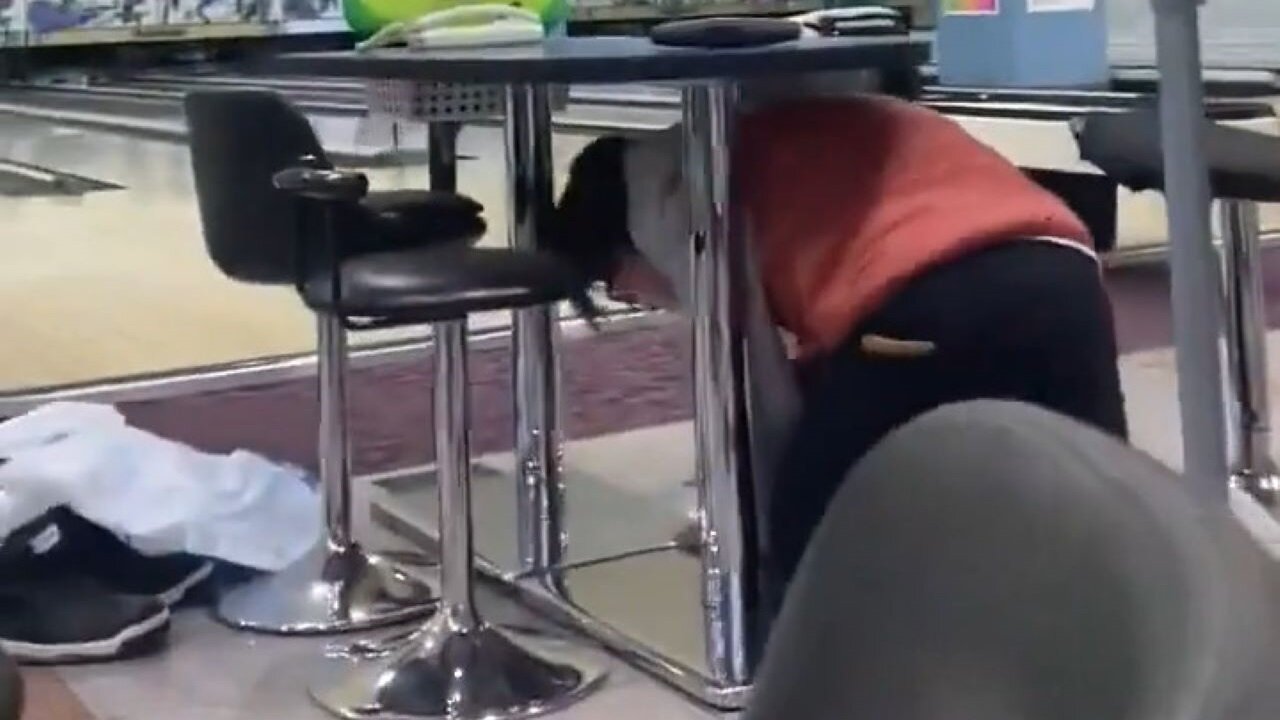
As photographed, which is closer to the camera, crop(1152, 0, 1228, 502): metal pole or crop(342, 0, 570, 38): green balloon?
crop(1152, 0, 1228, 502): metal pole

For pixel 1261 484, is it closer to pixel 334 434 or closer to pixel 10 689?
pixel 334 434

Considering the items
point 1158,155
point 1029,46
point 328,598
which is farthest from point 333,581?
point 1029,46

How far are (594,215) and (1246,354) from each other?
0.83 m

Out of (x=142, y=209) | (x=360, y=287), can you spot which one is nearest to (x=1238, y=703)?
(x=360, y=287)

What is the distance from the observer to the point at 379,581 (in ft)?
7.09

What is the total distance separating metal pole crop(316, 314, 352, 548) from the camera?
2.14 metres

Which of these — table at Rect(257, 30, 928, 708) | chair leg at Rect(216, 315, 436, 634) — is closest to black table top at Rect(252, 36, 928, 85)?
table at Rect(257, 30, 928, 708)

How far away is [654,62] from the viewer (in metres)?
1.61

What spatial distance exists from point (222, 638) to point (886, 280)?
2.73 feet

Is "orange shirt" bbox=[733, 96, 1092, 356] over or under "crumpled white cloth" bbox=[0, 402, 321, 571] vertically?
over

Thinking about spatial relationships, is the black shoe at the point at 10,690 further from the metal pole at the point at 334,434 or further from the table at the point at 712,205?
the metal pole at the point at 334,434

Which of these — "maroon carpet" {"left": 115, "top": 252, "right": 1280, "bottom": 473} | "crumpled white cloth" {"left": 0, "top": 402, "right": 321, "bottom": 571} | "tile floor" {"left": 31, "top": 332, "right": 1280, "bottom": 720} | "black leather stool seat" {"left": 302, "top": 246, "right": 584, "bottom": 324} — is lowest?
"tile floor" {"left": 31, "top": 332, "right": 1280, "bottom": 720}

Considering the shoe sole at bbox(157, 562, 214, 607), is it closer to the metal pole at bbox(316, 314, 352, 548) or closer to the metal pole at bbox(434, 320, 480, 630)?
the metal pole at bbox(316, 314, 352, 548)

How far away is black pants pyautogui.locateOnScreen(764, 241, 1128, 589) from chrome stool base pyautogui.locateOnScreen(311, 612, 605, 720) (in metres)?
0.32
